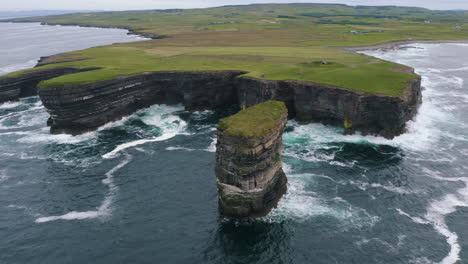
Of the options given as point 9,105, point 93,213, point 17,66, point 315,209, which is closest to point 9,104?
point 9,105

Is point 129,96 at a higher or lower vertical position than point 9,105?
higher

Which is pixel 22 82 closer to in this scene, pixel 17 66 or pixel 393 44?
pixel 17 66

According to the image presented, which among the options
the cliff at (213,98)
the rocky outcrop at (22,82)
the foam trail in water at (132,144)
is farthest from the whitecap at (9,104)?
the foam trail in water at (132,144)

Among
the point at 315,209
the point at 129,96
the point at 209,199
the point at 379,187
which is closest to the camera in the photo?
the point at 315,209

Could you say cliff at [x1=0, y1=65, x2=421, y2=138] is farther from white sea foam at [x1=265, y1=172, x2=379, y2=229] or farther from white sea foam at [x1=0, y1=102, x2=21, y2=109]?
white sea foam at [x1=265, y1=172, x2=379, y2=229]

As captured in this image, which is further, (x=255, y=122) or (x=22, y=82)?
(x=22, y=82)

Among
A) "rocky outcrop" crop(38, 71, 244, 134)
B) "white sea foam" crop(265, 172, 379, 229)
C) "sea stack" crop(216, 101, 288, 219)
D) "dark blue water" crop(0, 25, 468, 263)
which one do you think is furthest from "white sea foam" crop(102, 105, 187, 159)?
"white sea foam" crop(265, 172, 379, 229)

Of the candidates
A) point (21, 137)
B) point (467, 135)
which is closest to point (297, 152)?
point (467, 135)

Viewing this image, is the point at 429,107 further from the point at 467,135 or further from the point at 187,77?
the point at 187,77

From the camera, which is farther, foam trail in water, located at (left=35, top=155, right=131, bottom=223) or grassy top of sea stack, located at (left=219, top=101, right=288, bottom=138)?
foam trail in water, located at (left=35, top=155, right=131, bottom=223)
